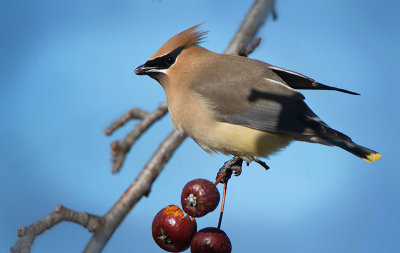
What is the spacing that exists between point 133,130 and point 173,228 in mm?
1558

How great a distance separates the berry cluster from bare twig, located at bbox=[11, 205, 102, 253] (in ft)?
1.71

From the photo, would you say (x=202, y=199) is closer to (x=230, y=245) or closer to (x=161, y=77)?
(x=230, y=245)

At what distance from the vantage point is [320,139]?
245 cm

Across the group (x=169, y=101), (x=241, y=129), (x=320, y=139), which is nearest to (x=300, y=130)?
(x=320, y=139)

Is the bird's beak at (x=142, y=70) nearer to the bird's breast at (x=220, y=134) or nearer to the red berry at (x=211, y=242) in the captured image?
the bird's breast at (x=220, y=134)

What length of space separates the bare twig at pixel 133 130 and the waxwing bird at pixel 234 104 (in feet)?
2.41

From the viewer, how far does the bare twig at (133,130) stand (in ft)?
10.7

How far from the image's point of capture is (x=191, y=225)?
1.93 meters

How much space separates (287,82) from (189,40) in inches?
25.3

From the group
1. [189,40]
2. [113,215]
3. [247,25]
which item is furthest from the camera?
[247,25]

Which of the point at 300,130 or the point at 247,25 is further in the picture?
the point at 247,25

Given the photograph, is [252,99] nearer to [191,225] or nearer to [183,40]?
[183,40]

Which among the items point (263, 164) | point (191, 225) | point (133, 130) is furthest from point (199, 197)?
point (133, 130)

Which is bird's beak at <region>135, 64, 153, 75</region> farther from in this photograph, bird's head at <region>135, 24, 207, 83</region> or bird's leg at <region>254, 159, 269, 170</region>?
bird's leg at <region>254, 159, 269, 170</region>
